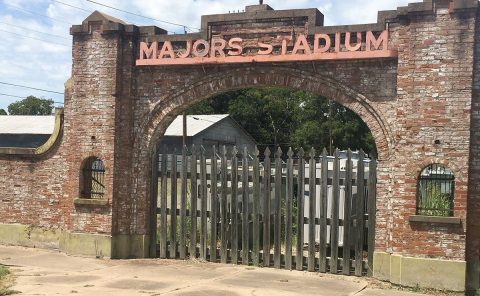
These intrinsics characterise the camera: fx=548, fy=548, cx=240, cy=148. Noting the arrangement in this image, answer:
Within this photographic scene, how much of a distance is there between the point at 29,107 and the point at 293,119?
146ft

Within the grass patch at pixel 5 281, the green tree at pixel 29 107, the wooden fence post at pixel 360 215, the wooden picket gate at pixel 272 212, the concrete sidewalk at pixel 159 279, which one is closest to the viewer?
the grass patch at pixel 5 281

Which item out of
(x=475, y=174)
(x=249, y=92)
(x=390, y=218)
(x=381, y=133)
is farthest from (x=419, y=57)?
(x=249, y=92)

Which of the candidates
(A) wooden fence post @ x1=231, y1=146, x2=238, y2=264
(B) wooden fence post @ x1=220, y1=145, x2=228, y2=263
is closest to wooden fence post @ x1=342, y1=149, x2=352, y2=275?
(A) wooden fence post @ x1=231, y1=146, x2=238, y2=264

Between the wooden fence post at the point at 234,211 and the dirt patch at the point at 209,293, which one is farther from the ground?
the wooden fence post at the point at 234,211

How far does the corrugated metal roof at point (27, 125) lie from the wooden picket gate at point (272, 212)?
20.4 meters

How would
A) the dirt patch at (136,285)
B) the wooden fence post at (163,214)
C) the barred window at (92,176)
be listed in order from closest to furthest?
the dirt patch at (136,285)
the wooden fence post at (163,214)
the barred window at (92,176)

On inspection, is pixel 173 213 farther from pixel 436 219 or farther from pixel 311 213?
pixel 436 219

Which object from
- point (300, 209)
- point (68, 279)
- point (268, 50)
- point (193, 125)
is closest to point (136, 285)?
point (68, 279)

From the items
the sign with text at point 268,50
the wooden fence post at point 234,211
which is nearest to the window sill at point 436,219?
the sign with text at point 268,50

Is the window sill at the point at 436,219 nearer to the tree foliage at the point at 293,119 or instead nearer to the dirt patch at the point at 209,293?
the dirt patch at the point at 209,293

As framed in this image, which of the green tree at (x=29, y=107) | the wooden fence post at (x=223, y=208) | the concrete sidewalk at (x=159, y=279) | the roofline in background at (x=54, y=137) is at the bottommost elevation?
the concrete sidewalk at (x=159, y=279)

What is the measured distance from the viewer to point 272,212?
36.5 ft

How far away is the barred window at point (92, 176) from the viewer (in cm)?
1151

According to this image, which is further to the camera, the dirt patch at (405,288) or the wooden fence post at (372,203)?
the wooden fence post at (372,203)
